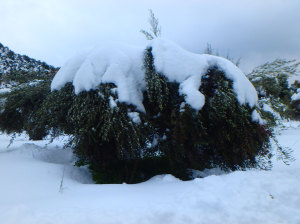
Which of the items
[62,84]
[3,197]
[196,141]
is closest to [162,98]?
[196,141]

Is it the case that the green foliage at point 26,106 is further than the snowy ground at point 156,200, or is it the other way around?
the green foliage at point 26,106

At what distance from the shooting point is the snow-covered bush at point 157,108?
9.69ft

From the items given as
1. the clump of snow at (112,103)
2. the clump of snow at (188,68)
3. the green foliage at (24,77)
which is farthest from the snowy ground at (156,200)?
the green foliage at (24,77)

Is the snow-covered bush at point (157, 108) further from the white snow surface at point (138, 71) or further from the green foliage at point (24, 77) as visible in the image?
the green foliage at point (24, 77)

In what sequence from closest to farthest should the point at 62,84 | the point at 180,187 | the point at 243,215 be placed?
the point at 243,215 < the point at 180,187 < the point at 62,84

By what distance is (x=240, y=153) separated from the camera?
322cm

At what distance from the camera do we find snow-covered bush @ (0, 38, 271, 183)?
116 inches

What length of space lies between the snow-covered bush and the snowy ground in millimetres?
608

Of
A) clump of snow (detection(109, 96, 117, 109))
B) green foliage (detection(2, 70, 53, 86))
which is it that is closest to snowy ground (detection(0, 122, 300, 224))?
clump of snow (detection(109, 96, 117, 109))

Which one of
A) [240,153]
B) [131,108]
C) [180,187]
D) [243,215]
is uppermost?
[131,108]

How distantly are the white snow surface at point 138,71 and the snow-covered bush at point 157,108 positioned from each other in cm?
1

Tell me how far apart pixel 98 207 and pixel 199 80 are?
6.28 feet

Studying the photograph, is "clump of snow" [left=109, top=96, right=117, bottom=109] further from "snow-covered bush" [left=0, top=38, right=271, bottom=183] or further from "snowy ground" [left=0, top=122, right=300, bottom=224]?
"snowy ground" [left=0, top=122, right=300, bottom=224]

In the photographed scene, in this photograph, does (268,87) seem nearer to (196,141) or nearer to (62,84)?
(196,141)
